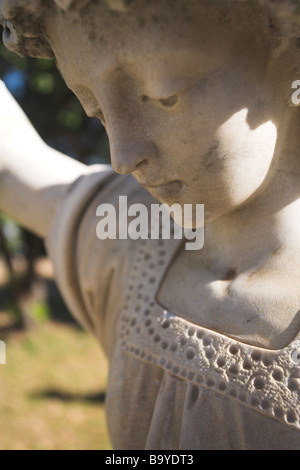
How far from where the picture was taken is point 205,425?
1.01 m

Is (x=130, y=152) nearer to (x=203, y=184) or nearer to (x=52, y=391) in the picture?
(x=203, y=184)

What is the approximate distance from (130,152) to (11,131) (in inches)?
28.1

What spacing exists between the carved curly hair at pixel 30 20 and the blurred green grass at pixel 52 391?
3399mm

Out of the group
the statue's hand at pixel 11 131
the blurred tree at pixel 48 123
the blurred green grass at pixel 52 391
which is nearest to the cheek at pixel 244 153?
the statue's hand at pixel 11 131

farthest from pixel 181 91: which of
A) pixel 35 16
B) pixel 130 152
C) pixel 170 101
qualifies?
pixel 35 16

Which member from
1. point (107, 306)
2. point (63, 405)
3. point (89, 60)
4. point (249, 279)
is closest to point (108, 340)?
point (107, 306)

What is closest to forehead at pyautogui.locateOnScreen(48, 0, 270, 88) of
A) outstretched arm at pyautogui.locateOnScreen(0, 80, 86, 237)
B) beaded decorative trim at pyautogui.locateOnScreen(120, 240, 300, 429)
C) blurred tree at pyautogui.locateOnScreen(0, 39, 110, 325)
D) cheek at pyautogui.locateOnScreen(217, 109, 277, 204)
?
cheek at pyautogui.locateOnScreen(217, 109, 277, 204)

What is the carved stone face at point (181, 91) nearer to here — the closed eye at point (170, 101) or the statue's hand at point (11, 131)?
the closed eye at point (170, 101)

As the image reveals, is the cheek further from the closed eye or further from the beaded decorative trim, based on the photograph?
the beaded decorative trim

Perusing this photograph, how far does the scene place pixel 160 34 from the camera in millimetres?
854

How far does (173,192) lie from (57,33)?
366 millimetres

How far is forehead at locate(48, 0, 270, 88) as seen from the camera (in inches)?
33.5

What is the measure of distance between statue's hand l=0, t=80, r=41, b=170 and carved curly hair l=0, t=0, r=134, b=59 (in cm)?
52
